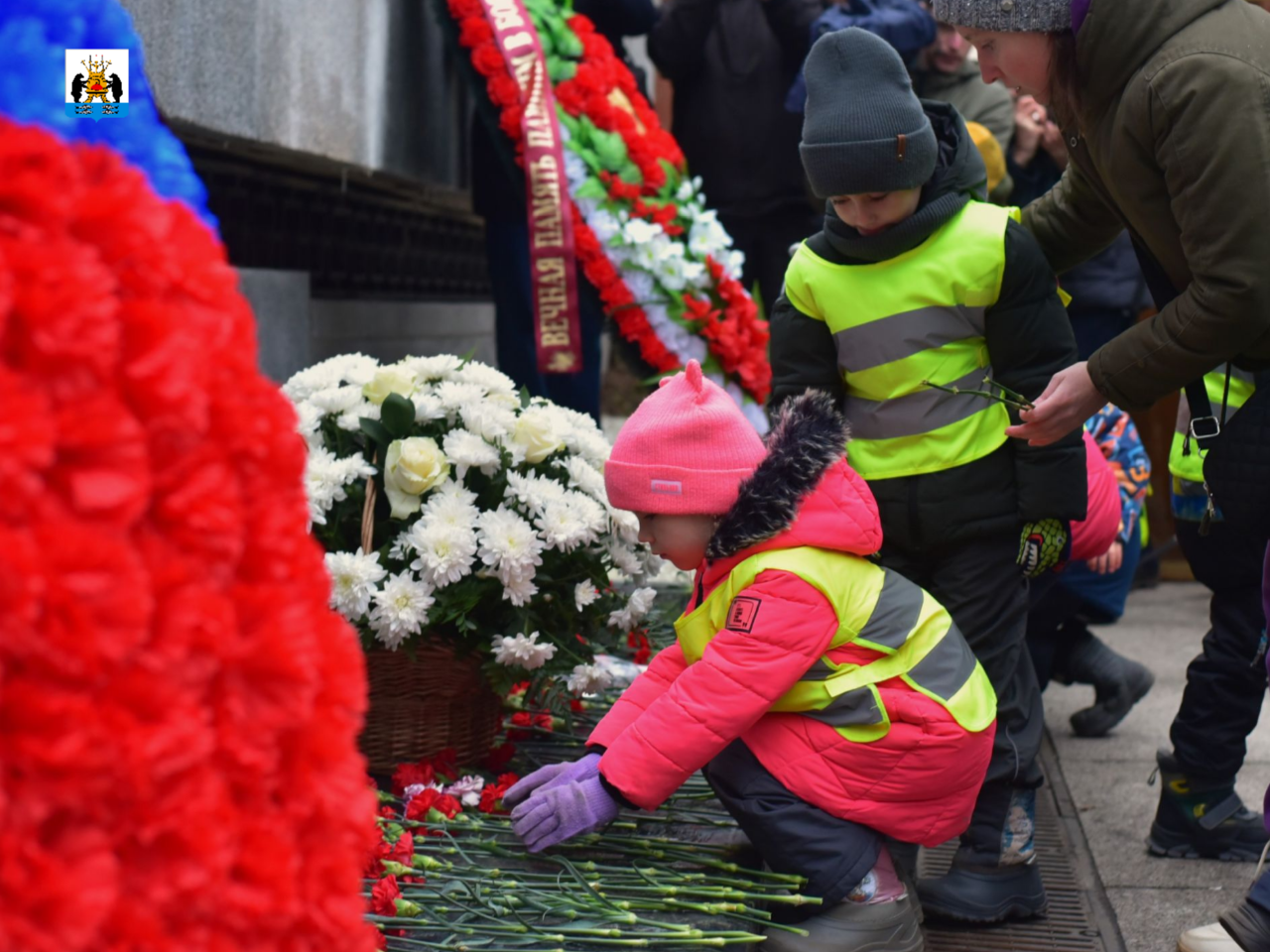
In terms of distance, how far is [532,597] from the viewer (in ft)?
9.08

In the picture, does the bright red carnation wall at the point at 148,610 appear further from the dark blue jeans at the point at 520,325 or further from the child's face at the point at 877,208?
the dark blue jeans at the point at 520,325

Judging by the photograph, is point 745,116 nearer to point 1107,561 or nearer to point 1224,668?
point 1107,561

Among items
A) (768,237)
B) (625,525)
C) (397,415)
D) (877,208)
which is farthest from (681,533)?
(768,237)

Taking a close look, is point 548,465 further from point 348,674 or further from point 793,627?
point 348,674

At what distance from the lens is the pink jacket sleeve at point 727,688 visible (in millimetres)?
2279

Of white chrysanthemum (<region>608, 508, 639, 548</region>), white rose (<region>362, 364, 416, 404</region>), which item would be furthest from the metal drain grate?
white rose (<region>362, 364, 416, 404</region>)

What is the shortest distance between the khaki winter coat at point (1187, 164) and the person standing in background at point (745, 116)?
9.62 ft

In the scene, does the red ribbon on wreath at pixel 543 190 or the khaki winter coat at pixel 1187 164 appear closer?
the khaki winter coat at pixel 1187 164

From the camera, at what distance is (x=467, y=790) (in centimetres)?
267

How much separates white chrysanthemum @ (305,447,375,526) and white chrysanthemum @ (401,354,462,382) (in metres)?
0.28

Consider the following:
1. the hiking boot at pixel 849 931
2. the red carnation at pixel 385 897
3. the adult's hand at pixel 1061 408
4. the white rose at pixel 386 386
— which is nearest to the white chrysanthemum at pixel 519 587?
the white rose at pixel 386 386

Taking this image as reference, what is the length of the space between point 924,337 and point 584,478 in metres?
0.68

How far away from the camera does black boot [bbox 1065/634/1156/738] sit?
3.95m

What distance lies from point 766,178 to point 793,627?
3.31m
